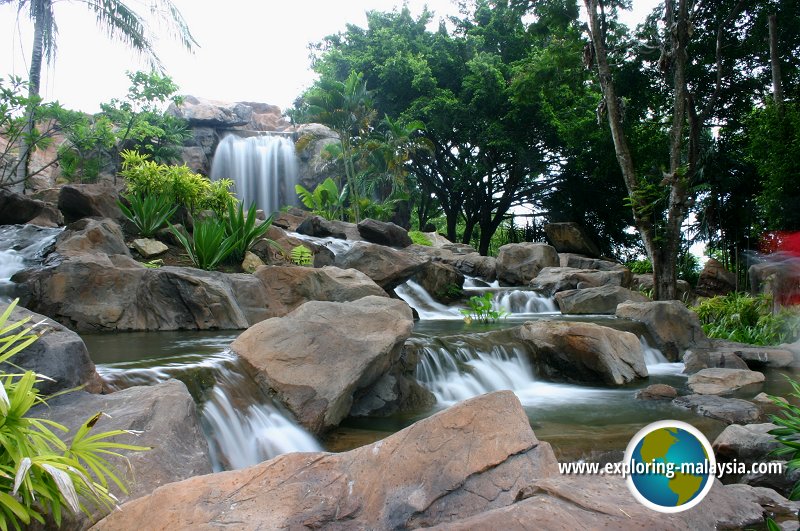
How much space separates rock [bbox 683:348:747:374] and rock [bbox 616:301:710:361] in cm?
88

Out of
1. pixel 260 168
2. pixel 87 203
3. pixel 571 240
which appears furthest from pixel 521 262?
pixel 260 168

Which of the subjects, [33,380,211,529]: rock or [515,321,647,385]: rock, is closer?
[33,380,211,529]: rock

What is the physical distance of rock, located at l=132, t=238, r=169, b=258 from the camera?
10281 mm

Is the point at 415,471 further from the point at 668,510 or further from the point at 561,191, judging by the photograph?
the point at 561,191

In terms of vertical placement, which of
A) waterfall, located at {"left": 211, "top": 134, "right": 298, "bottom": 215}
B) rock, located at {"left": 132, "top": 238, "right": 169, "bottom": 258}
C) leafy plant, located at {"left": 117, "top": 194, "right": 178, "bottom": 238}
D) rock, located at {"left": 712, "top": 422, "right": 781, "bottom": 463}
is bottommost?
rock, located at {"left": 712, "top": 422, "right": 781, "bottom": 463}

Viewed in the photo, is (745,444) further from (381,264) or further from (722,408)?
(381,264)

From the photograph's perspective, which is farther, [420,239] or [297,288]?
[420,239]

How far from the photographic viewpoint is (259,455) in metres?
4.19

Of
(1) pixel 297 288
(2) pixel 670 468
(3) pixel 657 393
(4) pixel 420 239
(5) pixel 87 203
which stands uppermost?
(5) pixel 87 203

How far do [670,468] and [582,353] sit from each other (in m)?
4.97

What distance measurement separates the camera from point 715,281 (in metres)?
17.0

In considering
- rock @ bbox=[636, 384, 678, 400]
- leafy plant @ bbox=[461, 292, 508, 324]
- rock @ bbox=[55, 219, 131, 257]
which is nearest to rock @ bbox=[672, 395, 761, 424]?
rock @ bbox=[636, 384, 678, 400]

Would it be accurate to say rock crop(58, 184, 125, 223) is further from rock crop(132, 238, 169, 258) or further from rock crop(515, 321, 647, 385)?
rock crop(515, 321, 647, 385)

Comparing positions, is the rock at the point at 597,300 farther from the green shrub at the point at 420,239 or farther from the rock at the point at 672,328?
the green shrub at the point at 420,239
